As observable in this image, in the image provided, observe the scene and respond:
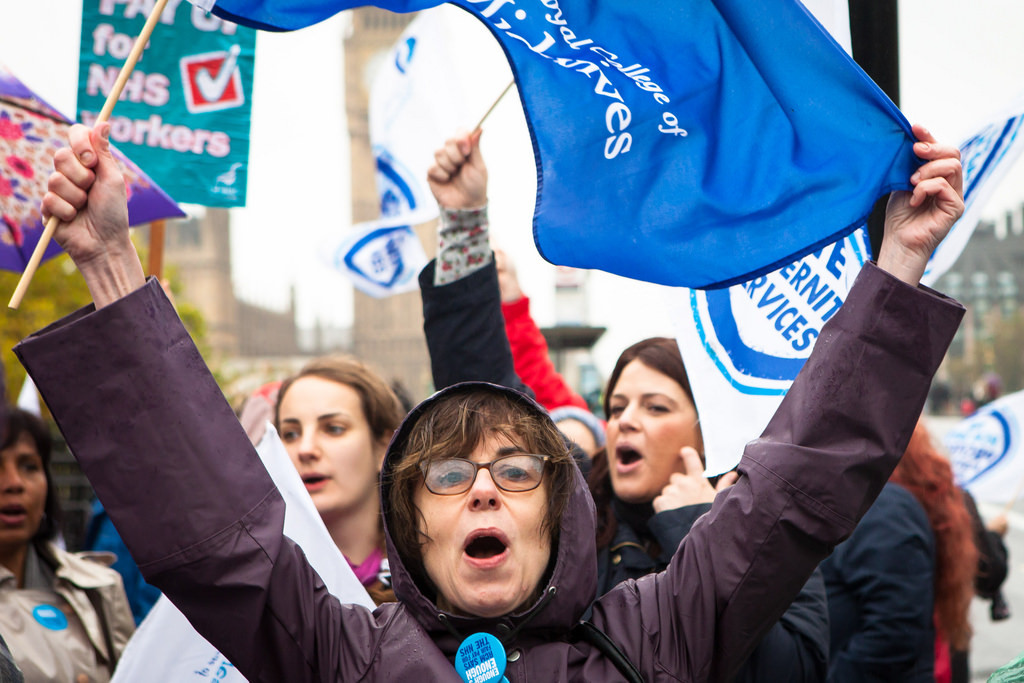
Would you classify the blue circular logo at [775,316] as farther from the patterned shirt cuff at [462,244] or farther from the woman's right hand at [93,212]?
the woman's right hand at [93,212]

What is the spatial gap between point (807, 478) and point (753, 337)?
100 cm

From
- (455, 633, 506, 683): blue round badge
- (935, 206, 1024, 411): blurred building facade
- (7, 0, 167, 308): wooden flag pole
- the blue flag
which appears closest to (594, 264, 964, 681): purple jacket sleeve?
(455, 633, 506, 683): blue round badge

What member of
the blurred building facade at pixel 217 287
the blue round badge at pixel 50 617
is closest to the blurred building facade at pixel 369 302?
the blurred building facade at pixel 217 287

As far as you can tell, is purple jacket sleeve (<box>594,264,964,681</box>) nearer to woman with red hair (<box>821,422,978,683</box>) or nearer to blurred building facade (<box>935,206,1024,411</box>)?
woman with red hair (<box>821,422,978,683</box>)

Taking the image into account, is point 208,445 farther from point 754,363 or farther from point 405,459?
point 754,363

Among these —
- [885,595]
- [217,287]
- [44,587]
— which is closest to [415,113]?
[44,587]

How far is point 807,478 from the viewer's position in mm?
1648

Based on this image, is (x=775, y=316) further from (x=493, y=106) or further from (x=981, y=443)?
(x=981, y=443)

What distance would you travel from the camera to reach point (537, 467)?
1804 millimetres

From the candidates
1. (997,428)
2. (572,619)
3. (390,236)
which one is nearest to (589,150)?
(572,619)

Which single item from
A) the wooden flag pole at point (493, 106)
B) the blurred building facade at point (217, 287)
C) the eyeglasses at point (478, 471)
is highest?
the wooden flag pole at point (493, 106)

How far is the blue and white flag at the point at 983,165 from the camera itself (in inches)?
103

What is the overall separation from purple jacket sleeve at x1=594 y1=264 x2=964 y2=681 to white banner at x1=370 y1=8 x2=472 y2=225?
9.49ft

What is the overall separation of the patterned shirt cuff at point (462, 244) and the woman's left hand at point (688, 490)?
2.32 ft
